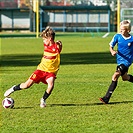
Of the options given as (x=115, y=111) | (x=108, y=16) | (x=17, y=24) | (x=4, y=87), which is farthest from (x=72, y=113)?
(x=17, y=24)

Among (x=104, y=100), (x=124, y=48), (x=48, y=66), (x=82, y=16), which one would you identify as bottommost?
(x=82, y=16)

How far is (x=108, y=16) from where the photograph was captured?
193ft

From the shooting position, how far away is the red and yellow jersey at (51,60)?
996 cm

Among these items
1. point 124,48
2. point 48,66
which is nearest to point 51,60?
A: point 48,66

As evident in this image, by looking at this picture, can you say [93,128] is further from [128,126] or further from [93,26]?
[93,26]

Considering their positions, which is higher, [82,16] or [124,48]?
[124,48]

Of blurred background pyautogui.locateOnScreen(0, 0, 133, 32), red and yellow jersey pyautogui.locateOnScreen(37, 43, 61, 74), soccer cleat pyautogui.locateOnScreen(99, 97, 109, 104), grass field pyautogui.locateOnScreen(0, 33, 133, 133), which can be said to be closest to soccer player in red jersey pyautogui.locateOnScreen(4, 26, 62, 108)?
red and yellow jersey pyautogui.locateOnScreen(37, 43, 61, 74)

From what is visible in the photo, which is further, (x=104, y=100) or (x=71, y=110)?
(x=104, y=100)

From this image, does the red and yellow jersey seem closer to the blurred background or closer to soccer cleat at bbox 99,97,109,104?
soccer cleat at bbox 99,97,109,104

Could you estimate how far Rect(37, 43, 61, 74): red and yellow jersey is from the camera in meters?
9.96

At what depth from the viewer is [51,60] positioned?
10.0 m

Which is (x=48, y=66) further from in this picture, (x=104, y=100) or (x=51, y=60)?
(x=104, y=100)

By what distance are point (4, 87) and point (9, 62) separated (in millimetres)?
9231

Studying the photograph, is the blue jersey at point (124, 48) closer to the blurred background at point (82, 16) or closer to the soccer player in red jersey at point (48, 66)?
the soccer player in red jersey at point (48, 66)
